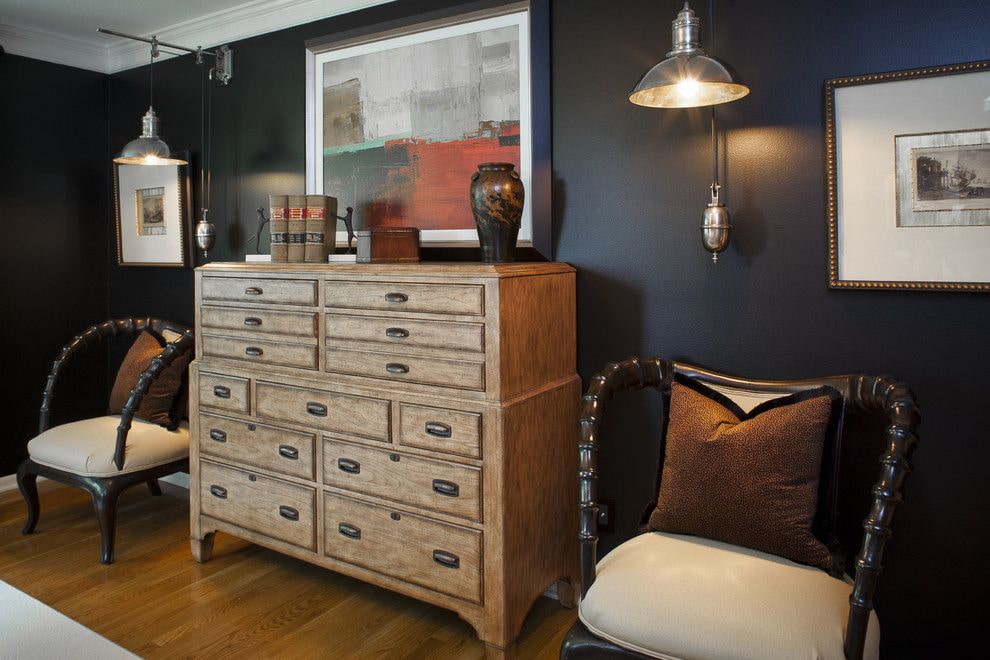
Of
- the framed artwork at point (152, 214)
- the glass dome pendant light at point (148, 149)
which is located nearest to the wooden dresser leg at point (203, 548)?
the framed artwork at point (152, 214)

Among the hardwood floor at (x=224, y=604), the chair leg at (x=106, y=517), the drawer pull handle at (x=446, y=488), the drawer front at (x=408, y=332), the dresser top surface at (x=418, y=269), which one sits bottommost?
the hardwood floor at (x=224, y=604)

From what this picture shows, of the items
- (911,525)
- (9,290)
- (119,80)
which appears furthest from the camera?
(119,80)

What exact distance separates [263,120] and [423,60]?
1042 millimetres

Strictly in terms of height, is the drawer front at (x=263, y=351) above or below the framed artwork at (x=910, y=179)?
below

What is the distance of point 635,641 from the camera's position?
66.7 inches

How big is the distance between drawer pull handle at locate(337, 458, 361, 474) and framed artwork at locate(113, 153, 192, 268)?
1.93m

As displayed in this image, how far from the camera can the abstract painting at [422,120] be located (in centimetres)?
279

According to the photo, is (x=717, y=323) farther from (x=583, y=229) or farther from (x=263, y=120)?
(x=263, y=120)

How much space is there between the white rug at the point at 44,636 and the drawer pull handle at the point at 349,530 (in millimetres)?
750

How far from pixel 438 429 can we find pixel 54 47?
3.38m

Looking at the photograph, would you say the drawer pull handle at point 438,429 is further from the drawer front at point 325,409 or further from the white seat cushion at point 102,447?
the white seat cushion at point 102,447

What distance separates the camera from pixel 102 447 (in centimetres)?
315

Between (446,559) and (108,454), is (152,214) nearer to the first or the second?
(108,454)

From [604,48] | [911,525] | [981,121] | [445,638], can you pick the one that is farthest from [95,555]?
[981,121]
